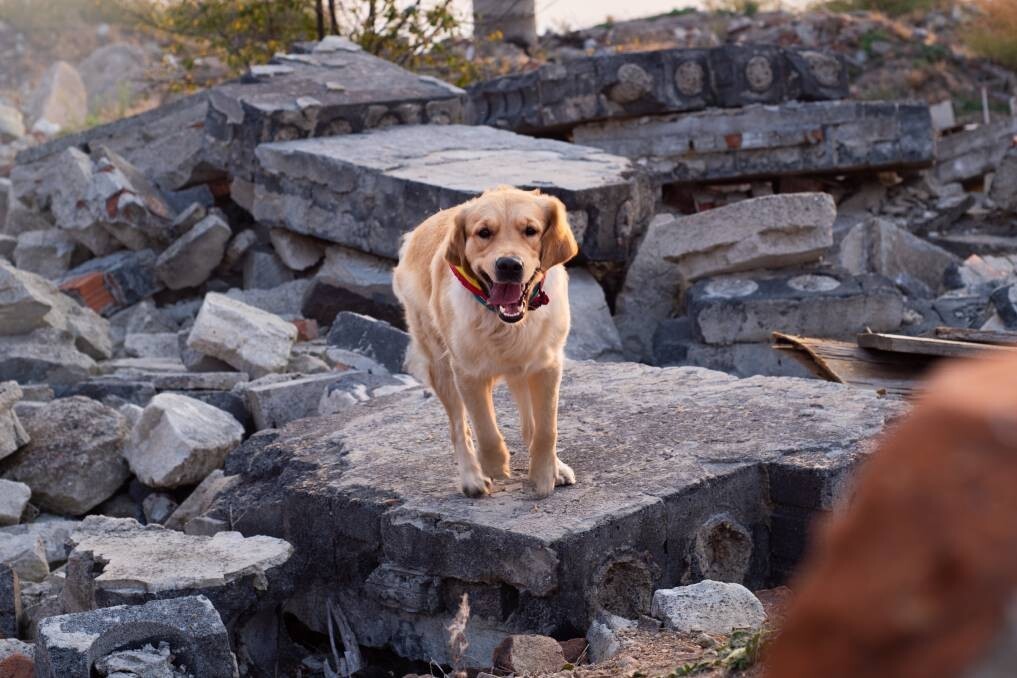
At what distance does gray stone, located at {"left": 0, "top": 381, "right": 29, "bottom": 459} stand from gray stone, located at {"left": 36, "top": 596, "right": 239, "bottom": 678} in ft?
9.19

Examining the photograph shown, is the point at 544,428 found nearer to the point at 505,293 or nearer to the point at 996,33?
the point at 505,293

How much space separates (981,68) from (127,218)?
13504 millimetres

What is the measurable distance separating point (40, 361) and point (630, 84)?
23.1 feet

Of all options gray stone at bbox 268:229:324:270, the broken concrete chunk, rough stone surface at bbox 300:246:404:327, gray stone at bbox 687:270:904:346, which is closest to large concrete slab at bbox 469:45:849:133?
gray stone at bbox 268:229:324:270

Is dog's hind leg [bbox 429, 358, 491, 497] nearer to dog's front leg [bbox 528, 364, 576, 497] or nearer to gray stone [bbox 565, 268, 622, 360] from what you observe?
dog's front leg [bbox 528, 364, 576, 497]

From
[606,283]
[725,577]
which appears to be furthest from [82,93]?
[725,577]

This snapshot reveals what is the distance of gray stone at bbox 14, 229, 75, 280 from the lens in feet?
38.5

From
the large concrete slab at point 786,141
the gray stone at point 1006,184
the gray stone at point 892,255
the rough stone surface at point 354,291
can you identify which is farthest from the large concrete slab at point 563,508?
the gray stone at point 1006,184

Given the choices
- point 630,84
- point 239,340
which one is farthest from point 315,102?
point 630,84

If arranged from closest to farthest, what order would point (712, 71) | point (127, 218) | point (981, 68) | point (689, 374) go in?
point (689, 374) < point (127, 218) < point (712, 71) < point (981, 68)

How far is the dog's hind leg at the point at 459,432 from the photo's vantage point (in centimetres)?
525

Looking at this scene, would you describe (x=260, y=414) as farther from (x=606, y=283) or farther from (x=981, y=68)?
(x=981, y=68)

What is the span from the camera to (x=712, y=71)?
46.1 ft

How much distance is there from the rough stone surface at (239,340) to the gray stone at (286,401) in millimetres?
860
